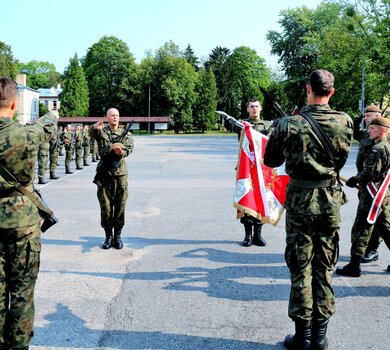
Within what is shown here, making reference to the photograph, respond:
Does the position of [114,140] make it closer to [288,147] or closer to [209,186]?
[288,147]

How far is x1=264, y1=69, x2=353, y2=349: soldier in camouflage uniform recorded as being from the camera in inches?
158

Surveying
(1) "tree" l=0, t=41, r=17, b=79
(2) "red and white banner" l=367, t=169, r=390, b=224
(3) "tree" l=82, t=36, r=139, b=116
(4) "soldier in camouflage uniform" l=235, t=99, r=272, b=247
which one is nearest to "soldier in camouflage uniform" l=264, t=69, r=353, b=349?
(2) "red and white banner" l=367, t=169, r=390, b=224

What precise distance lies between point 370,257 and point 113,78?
3188 inches

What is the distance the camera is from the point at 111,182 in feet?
24.2

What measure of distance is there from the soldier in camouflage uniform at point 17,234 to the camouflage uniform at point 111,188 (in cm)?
360

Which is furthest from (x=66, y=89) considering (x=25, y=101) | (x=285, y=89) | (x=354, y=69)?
(x=354, y=69)

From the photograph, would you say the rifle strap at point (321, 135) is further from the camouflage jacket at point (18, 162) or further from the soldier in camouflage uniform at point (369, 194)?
the camouflage jacket at point (18, 162)

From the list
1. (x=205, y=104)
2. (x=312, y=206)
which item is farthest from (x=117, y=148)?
(x=205, y=104)

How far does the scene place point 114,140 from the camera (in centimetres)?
739

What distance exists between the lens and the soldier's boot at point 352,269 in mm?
5980

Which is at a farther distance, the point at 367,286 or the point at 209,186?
the point at 209,186

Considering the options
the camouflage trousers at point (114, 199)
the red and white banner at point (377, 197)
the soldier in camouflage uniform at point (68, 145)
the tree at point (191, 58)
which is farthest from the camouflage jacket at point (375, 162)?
the tree at point (191, 58)

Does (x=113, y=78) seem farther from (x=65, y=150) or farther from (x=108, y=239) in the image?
(x=108, y=239)

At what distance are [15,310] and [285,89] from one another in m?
63.3
